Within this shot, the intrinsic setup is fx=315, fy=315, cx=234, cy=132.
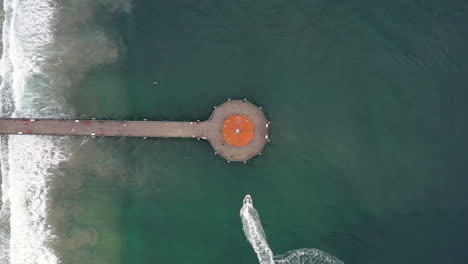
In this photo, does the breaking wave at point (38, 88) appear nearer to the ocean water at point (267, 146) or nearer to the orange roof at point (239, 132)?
the ocean water at point (267, 146)

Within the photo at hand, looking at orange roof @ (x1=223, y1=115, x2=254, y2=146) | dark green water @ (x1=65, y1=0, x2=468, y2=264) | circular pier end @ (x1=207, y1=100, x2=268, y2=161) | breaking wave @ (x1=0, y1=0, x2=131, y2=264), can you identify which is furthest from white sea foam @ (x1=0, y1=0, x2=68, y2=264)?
orange roof @ (x1=223, y1=115, x2=254, y2=146)

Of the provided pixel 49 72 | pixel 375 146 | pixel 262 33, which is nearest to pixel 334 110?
pixel 375 146

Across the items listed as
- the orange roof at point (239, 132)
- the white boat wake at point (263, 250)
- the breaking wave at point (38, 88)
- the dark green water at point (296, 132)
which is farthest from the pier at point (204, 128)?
the white boat wake at point (263, 250)

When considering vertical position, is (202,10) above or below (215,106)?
above

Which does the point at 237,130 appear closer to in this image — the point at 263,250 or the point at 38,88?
the point at 263,250

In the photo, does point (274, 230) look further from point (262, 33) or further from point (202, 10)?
point (202, 10)

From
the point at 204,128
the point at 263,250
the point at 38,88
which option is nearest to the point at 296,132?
the point at 204,128

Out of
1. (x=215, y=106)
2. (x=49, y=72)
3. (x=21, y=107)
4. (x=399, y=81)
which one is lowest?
(x=21, y=107)
